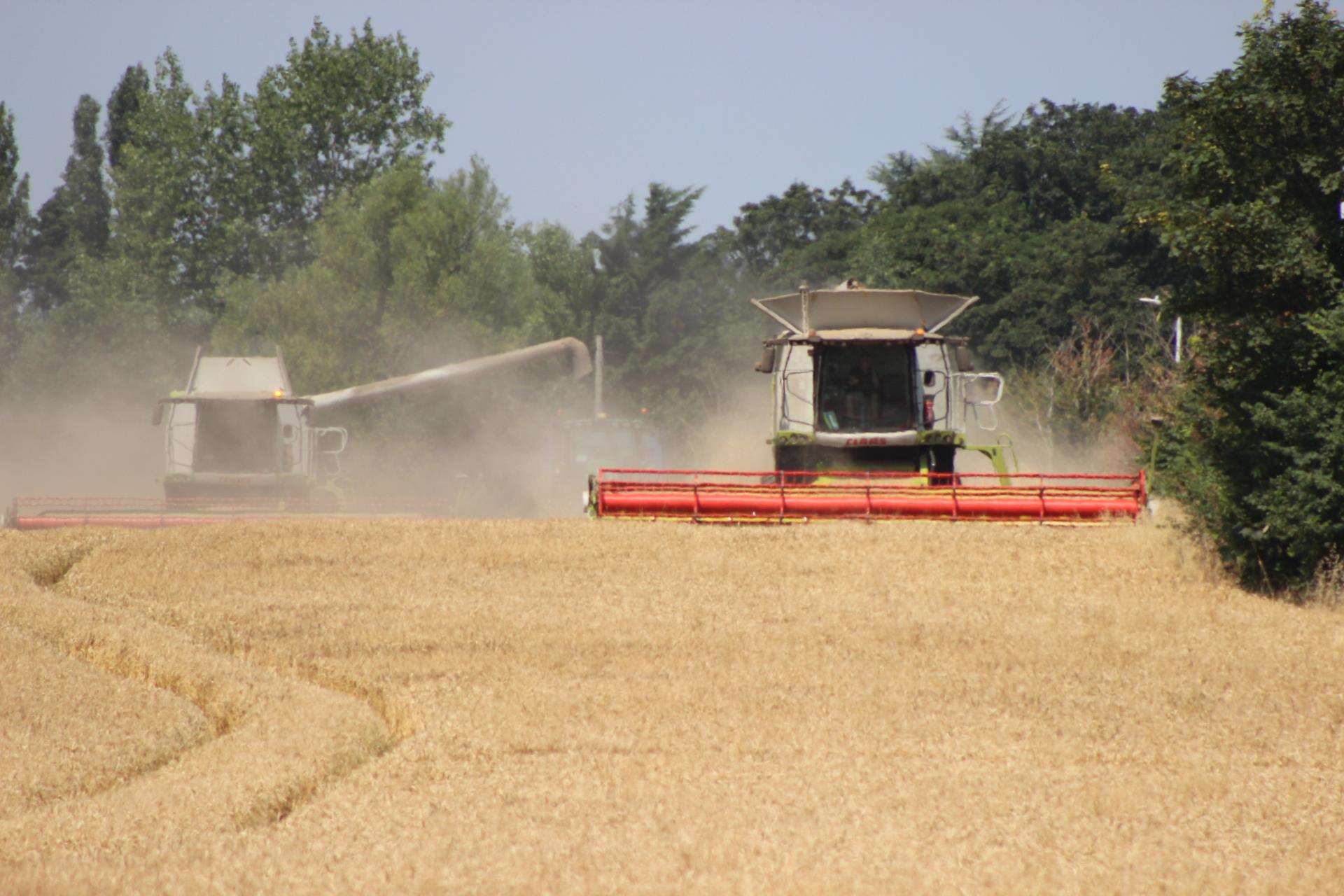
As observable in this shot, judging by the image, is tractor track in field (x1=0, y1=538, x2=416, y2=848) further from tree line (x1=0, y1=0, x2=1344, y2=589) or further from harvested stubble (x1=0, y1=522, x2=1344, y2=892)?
tree line (x1=0, y1=0, x2=1344, y2=589)

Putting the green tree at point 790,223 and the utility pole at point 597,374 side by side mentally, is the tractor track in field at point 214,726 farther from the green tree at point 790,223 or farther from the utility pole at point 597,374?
the green tree at point 790,223

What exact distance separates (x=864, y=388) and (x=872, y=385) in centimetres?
9

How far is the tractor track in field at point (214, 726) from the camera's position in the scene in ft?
21.0

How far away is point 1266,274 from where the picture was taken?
13.5m

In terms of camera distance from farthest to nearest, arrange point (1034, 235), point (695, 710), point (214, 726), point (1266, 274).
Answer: point (1034, 235) < point (1266, 274) < point (695, 710) < point (214, 726)

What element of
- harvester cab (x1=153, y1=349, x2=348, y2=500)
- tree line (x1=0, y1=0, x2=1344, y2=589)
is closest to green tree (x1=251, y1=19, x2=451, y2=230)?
tree line (x1=0, y1=0, x2=1344, y2=589)

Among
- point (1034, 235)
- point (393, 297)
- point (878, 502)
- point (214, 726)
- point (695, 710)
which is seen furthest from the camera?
point (1034, 235)

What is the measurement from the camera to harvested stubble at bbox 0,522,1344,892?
585cm

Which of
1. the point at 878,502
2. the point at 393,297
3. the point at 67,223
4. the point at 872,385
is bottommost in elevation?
the point at 878,502

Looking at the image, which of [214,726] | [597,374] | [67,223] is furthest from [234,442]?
[67,223]

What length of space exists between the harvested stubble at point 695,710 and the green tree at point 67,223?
6979 centimetres

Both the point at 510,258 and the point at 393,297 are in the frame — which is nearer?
the point at 393,297

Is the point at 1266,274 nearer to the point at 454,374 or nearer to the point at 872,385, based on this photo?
the point at 872,385

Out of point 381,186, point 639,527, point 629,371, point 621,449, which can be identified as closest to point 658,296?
point 629,371
